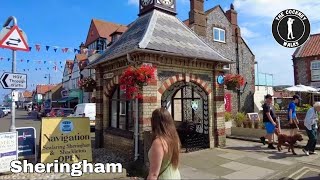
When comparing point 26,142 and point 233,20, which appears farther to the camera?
point 233,20

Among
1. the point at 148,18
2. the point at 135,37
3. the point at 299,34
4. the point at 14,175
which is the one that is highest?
the point at 148,18

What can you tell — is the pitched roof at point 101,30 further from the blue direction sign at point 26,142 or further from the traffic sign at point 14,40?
the traffic sign at point 14,40

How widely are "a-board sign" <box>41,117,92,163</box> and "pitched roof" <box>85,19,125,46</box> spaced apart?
2894 centimetres

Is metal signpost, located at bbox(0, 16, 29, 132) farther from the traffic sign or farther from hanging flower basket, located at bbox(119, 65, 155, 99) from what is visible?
hanging flower basket, located at bbox(119, 65, 155, 99)

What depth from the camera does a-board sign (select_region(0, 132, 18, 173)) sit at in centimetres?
796

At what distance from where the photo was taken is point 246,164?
8.99 metres

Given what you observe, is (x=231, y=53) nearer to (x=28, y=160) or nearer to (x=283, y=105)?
(x=283, y=105)

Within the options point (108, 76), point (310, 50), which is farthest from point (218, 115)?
point (310, 50)

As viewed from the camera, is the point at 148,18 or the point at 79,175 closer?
the point at 79,175

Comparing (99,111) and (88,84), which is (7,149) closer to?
(99,111)

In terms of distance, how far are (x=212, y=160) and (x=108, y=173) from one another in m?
3.45

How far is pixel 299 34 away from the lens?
23.0ft

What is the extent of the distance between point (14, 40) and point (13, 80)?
103 centimetres

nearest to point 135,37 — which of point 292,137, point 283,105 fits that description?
point 292,137
